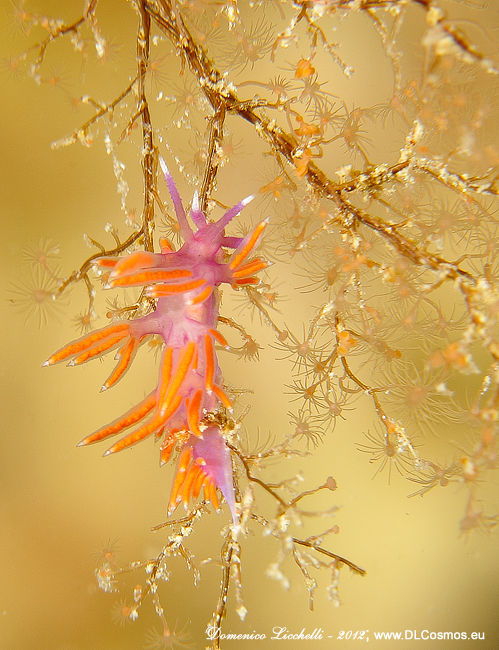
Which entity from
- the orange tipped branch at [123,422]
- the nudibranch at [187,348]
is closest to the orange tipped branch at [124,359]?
the nudibranch at [187,348]

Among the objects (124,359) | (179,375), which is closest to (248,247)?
(179,375)

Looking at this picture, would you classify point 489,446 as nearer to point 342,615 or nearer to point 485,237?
point 485,237

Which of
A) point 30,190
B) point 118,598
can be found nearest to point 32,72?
point 30,190

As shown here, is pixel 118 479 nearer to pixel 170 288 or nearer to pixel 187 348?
pixel 187 348

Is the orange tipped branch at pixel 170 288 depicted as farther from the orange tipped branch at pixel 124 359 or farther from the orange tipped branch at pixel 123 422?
the orange tipped branch at pixel 123 422

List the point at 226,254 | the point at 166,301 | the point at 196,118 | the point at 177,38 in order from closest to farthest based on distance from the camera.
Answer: the point at 166,301
the point at 177,38
the point at 226,254
the point at 196,118

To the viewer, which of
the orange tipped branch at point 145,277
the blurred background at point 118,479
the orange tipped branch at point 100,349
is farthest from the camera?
the blurred background at point 118,479

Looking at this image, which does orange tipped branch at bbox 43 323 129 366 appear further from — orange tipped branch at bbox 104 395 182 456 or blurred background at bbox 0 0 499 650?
blurred background at bbox 0 0 499 650
